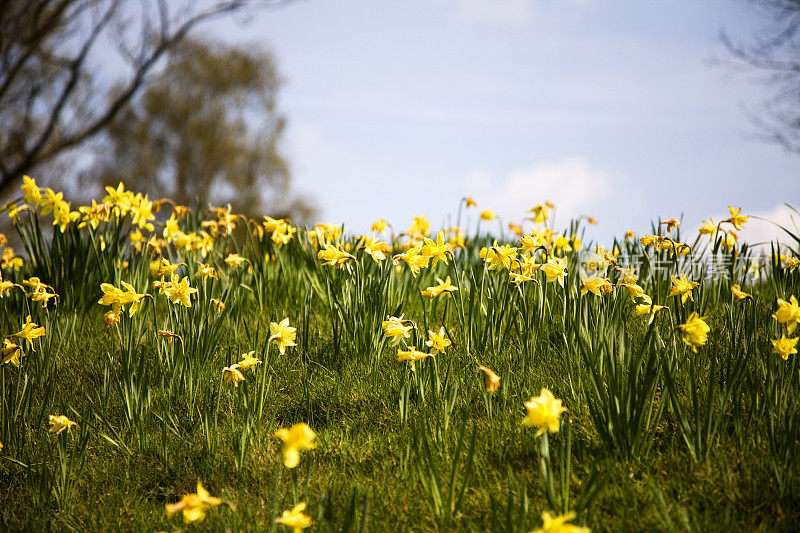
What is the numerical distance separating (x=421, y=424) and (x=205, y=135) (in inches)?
678

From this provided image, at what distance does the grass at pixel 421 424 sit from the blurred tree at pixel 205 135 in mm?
14439

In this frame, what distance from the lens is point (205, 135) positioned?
58.3 feet

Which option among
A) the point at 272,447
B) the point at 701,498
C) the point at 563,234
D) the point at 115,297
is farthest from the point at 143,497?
the point at 563,234

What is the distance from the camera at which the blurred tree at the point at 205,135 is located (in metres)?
17.2

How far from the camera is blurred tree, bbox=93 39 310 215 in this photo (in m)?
17.2

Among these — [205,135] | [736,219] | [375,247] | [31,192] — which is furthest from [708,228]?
[205,135]

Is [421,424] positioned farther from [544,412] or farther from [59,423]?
[59,423]

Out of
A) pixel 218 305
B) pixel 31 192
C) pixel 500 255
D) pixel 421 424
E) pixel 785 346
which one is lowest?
pixel 421 424

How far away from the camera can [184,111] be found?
17688 mm

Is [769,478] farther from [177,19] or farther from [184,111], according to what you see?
[184,111]

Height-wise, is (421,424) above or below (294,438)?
below

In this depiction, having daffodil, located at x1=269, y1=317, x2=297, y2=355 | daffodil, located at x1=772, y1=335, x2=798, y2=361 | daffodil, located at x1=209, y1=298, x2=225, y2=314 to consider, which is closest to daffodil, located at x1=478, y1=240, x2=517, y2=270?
daffodil, located at x1=269, y1=317, x2=297, y2=355

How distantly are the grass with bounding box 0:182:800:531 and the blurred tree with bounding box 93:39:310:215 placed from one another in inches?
568

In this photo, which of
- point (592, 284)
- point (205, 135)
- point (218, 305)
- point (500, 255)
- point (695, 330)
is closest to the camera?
point (695, 330)
